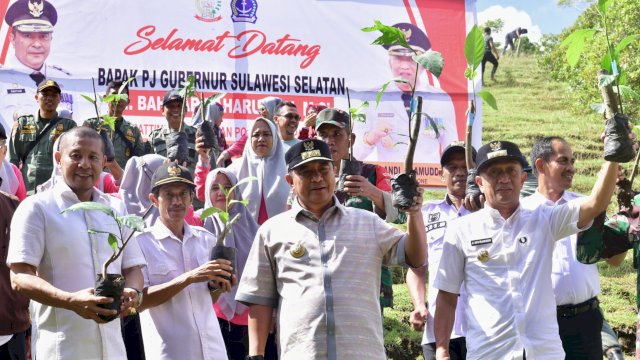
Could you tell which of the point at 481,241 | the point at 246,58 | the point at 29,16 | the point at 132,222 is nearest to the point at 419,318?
the point at 481,241

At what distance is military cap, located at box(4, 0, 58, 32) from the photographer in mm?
8898

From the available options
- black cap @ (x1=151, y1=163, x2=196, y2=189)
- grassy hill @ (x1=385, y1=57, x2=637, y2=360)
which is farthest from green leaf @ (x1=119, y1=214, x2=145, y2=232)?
grassy hill @ (x1=385, y1=57, x2=637, y2=360)

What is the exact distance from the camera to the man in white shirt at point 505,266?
4.24 meters

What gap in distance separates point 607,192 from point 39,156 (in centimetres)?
458

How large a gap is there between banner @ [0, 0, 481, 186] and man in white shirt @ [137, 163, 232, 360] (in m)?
4.23

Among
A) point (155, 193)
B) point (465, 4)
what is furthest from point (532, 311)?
point (465, 4)

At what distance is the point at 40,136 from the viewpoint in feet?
23.3

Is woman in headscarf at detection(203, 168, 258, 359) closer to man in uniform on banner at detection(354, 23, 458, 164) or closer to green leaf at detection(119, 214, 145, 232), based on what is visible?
green leaf at detection(119, 214, 145, 232)

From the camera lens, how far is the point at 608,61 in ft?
13.2

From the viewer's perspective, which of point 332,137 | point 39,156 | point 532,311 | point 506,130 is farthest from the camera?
point 506,130

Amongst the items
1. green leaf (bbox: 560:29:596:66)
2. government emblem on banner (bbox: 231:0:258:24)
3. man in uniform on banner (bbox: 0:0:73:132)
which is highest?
government emblem on banner (bbox: 231:0:258:24)

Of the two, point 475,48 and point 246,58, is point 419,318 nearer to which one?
point 475,48

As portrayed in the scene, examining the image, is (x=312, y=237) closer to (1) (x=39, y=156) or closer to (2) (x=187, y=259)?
(2) (x=187, y=259)

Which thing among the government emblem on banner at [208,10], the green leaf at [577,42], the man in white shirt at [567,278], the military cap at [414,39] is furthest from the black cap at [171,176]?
the military cap at [414,39]
